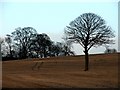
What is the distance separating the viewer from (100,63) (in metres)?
56.2

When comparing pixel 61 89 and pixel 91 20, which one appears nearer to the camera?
pixel 61 89

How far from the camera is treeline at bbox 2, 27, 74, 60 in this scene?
256 ft

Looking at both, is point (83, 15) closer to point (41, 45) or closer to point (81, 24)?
point (81, 24)

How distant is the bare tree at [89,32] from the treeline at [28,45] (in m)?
28.5

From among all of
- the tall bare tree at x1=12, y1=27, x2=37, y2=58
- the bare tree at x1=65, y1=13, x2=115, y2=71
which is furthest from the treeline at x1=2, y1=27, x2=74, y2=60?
the bare tree at x1=65, y1=13, x2=115, y2=71

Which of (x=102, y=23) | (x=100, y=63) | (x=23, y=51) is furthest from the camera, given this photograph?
(x=23, y=51)

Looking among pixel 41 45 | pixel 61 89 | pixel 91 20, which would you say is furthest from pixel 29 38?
pixel 61 89

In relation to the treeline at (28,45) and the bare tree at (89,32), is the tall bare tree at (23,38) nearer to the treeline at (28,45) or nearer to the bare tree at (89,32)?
the treeline at (28,45)

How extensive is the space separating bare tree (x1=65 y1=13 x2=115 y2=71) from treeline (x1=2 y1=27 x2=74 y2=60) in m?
28.5

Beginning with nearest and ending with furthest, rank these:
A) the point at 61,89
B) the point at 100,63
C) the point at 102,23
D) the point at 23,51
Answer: the point at 61,89 → the point at 102,23 → the point at 100,63 → the point at 23,51

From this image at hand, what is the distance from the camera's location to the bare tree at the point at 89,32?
4847 centimetres

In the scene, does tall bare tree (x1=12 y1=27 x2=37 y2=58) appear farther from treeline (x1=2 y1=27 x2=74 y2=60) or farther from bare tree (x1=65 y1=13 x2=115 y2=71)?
bare tree (x1=65 y1=13 x2=115 y2=71)

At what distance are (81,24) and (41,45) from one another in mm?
33004

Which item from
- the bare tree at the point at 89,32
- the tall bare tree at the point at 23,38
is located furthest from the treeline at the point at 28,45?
the bare tree at the point at 89,32
